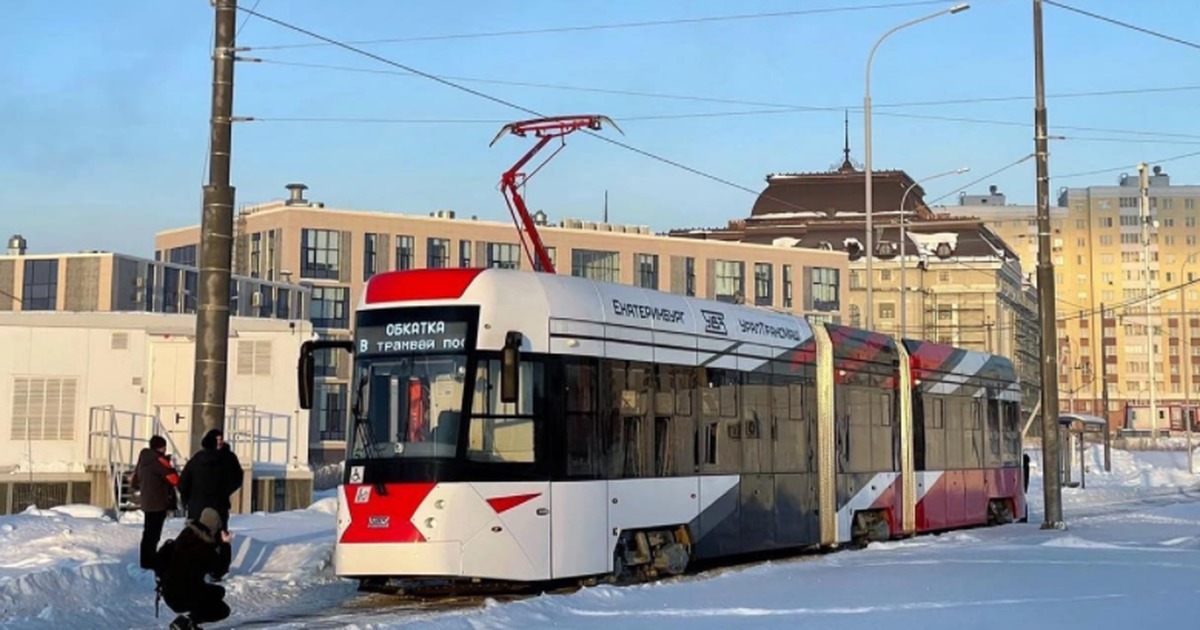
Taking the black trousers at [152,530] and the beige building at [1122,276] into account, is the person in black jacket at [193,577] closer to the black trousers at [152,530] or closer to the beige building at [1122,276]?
the black trousers at [152,530]

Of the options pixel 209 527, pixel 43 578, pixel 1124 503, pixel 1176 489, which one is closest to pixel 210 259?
pixel 43 578

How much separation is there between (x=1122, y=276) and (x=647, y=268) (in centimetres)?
11521

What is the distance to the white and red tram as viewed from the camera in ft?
51.2

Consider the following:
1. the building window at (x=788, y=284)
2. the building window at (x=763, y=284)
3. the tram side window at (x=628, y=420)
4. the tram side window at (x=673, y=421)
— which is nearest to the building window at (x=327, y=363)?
the building window at (x=763, y=284)

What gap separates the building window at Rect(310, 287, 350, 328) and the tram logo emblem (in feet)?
224

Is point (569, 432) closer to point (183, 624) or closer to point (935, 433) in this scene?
point (183, 624)

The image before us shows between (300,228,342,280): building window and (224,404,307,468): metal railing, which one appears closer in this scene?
(224,404,307,468): metal railing

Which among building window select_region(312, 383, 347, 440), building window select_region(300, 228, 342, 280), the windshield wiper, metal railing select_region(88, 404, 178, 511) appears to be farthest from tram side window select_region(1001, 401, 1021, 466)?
building window select_region(300, 228, 342, 280)

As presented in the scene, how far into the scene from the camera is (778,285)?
101m

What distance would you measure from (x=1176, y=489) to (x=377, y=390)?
4280cm

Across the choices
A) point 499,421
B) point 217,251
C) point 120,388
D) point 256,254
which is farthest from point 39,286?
point 499,421

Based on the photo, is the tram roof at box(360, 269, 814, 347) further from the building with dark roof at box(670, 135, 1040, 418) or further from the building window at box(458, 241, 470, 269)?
the building with dark roof at box(670, 135, 1040, 418)

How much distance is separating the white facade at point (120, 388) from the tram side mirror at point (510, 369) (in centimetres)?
2597

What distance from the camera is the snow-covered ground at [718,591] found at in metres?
13.0
